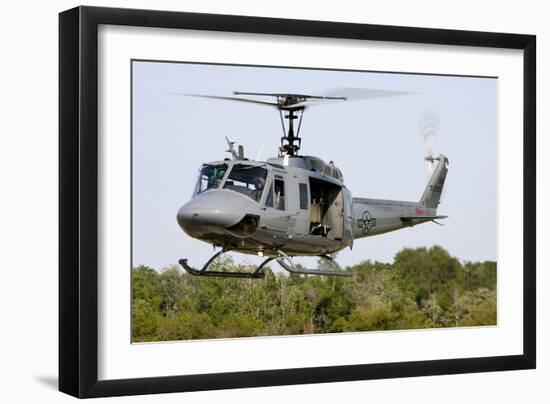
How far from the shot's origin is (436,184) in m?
14.6

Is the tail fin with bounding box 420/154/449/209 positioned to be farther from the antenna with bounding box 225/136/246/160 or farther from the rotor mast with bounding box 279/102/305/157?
the antenna with bounding box 225/136/246/160

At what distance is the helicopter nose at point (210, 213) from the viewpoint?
43.5 ft

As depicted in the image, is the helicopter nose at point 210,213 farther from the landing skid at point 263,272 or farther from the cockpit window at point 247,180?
the landing skid at point 263,272

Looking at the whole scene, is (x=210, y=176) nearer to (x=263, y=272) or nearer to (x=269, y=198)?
(x=269, y=198)

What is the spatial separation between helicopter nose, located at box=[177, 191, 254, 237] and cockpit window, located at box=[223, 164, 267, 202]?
17 centimetres

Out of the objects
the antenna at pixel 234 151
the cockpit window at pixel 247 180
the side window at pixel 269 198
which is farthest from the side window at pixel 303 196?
the antenna at pixel 234 151

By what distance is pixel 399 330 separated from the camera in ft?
43.7

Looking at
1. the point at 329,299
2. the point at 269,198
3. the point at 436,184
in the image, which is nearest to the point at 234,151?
the point at 269,198

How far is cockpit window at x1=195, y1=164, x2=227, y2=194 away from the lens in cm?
1372

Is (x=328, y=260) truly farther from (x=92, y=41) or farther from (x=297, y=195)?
(x=92, y=41)

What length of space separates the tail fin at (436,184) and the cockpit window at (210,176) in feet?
8.57

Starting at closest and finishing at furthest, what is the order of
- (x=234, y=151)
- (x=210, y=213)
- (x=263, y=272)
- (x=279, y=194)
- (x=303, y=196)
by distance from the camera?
1. (x=210, y=213)
2. (x=234, y=151)
3. (x=279, y=194)
4. (x=303, y=196)
5. (x=263, y=272)

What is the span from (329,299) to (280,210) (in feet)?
5.11

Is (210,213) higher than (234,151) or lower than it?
lower
